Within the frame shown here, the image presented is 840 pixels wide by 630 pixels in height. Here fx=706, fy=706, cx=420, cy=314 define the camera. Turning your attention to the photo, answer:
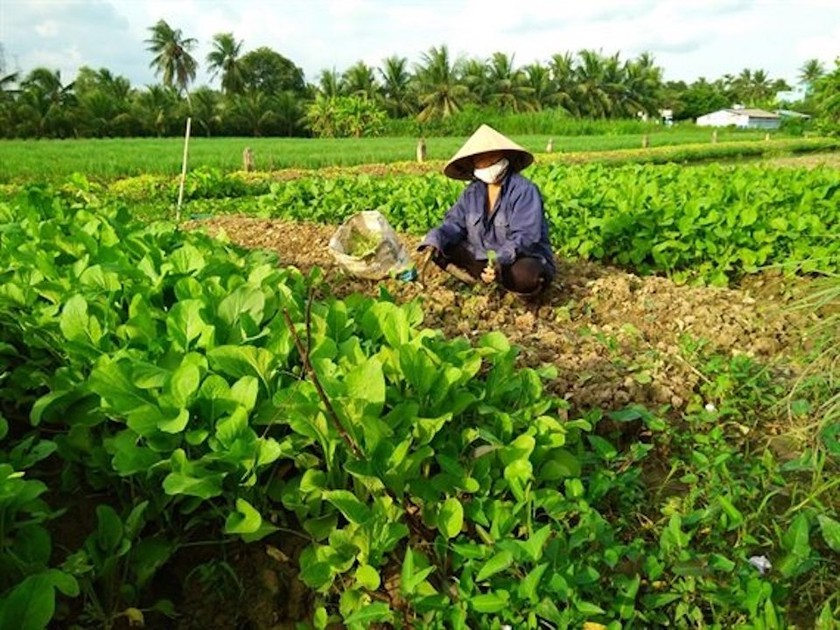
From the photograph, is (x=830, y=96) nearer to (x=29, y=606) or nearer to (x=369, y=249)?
(x=369, y=249)

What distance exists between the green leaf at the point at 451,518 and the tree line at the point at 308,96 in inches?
1027

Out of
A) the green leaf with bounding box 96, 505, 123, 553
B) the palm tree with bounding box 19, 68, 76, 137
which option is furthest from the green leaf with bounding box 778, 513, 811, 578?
the palm tree with bounding box 19, 68, 76, 137

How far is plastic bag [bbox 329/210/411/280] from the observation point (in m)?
4.81

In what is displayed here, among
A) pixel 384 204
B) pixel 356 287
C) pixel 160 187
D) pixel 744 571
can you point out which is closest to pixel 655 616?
pixel 744 571

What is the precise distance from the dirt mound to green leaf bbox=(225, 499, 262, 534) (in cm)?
173

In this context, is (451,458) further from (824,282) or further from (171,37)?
(171,37)

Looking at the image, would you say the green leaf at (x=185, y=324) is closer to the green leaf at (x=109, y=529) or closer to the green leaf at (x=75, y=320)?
the green leaf at (x=75, y=320)

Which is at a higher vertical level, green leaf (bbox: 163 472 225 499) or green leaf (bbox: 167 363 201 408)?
green leaf (bbox: 167 363 201 408)

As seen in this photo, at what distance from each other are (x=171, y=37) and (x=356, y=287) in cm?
5679

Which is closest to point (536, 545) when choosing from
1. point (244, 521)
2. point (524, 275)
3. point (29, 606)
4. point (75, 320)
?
point (244, 521)

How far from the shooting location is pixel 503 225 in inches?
185

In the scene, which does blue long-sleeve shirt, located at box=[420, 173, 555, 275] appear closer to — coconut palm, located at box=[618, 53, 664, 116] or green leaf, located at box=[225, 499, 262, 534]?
green leaf, located at box=[225, 499, 262, 534]

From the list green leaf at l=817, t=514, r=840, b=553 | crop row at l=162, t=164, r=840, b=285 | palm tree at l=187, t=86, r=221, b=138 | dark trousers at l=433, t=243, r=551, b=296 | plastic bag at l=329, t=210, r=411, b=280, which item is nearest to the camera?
green leaf at l=817, t=514, r=840, b=553

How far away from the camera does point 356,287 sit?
16.1 ft
